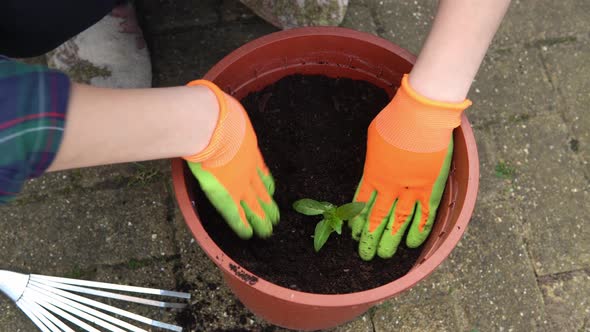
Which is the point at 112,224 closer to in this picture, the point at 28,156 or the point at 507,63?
the point at 28,156

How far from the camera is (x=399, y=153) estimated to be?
1.07 meters

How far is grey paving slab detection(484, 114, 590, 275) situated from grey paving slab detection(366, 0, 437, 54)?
36 centimetres

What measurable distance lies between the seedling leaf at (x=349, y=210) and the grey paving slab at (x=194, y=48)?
73 centimetres

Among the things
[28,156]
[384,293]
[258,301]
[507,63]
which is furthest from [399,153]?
[507,63]

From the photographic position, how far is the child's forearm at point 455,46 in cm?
94

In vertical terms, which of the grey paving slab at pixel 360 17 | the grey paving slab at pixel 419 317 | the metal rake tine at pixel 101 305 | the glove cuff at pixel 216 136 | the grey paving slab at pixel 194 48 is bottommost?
the metal rake tine at pixel 101 305

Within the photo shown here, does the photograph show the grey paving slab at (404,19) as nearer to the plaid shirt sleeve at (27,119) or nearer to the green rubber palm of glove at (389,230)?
the green rubber palm of glove at (389,230)

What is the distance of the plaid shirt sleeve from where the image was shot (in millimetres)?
646

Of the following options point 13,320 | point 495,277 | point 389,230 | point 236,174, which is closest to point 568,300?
point 495,277

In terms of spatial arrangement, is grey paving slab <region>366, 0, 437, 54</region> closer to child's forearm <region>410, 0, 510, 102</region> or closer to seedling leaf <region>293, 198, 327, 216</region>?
child's forearm <region>410, 0, 510, 102</region>

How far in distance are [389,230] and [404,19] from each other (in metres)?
0.81

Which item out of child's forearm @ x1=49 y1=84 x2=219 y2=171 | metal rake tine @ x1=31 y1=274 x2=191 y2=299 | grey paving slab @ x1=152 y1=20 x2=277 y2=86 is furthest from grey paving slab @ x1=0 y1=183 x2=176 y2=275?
child's forearm @ x1=49 y1=84 x2=219 y2=171

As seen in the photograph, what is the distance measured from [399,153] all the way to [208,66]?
29.4 inches

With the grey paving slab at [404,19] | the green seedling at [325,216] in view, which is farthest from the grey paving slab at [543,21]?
the green seedling at [325,216]
